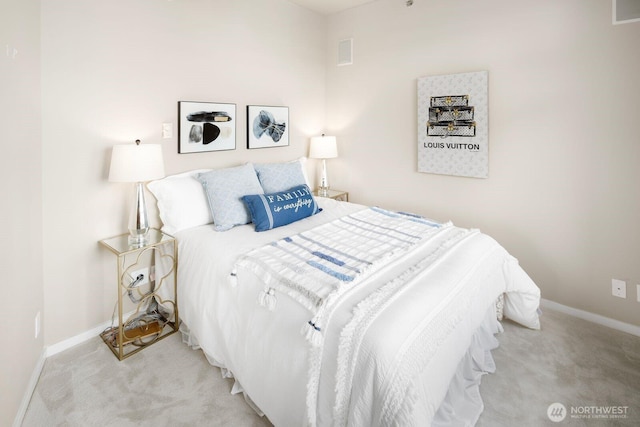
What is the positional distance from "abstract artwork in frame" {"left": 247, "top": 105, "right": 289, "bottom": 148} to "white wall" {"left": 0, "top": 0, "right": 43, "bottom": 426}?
164 cm

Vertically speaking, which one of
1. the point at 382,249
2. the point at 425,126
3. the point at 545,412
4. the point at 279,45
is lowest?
the point at 545,412

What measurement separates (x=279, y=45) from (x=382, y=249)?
2.55 meters

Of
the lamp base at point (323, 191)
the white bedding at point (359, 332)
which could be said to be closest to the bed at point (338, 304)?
the white bedding at point (359, 332)

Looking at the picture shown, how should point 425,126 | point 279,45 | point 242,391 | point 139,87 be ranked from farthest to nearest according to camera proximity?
point 279,45
point 425,126
point 139,87
point 242,391

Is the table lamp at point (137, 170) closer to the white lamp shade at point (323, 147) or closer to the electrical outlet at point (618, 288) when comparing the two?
Result: the white lamp shade at point (323, 147)

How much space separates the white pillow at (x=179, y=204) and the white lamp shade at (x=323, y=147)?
5.11 ft

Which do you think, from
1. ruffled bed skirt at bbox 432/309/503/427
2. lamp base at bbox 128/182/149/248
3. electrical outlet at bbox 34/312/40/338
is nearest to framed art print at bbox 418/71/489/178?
ruffled bed skirt at bbox 432/309/503/427

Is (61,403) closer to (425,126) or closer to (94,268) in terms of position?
(94,268)

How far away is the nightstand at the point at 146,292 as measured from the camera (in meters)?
2.31

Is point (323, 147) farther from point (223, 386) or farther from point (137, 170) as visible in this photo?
point (223, 386)

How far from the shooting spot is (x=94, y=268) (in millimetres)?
2418

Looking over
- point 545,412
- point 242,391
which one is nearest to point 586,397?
point 545,412

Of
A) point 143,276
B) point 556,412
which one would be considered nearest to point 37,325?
point 143,276

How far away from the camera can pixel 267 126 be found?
137 inches
